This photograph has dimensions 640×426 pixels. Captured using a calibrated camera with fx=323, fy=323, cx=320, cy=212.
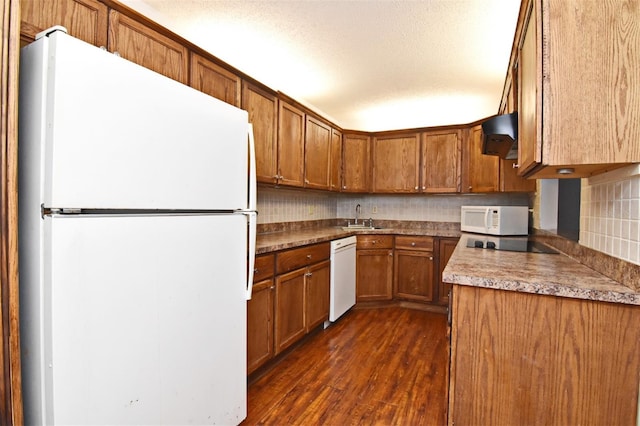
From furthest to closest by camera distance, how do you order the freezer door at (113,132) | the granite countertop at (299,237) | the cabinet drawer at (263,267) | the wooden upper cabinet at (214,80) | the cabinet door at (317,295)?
1. the cabinet door at (317,295)
2. the granite countertop at (299,237)
3. the cabinet drawer at (263,267)
4. the wooden upper cabinet at (214,80)
5. the freezer door at (113,132)

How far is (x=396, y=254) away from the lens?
3750 millimetres

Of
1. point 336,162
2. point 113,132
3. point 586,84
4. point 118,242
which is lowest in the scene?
point 118,242

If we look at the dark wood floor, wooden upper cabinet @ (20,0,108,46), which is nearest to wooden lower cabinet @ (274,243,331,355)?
the dark wood floor

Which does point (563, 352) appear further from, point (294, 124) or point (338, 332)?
point (294, 124)

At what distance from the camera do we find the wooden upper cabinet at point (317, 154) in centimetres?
320

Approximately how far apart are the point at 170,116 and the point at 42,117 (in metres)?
0.39

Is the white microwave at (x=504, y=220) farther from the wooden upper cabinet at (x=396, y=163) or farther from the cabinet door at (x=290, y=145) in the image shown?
the cabinet door at (x=290, y=145)

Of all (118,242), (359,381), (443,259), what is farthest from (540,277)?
(443,259)

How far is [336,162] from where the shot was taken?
386 cm

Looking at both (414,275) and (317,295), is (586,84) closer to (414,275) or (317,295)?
(317,295)

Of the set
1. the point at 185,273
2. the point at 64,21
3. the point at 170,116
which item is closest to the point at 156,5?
the point at 64,21

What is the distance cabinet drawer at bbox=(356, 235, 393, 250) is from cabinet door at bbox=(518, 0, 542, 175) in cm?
219

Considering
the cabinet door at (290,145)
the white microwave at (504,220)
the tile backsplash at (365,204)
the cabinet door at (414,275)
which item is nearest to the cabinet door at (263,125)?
the cabinet door at (290,145)

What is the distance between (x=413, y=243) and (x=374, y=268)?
53cm
